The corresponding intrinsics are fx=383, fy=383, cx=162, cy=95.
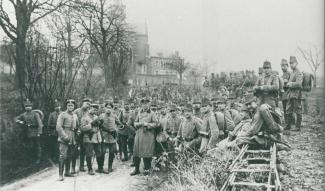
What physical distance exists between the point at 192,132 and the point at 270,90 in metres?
2.11

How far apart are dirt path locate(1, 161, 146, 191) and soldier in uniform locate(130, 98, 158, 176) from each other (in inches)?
21.9

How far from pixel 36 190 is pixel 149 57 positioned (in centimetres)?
7094

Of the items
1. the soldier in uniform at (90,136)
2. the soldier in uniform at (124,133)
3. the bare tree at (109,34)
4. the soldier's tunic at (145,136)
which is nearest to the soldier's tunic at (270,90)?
the soldier's tunic at (145,136)

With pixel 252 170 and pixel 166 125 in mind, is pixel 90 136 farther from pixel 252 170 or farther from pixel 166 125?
pixel 252 170

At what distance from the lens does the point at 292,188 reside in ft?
21.6

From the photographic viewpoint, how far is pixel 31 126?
38.5ft

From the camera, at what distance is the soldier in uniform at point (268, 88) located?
8.87 meters

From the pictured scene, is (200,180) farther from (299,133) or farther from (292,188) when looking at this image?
(299,133)

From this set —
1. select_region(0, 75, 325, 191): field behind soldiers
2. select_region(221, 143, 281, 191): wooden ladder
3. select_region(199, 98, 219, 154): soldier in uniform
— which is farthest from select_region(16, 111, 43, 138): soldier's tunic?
select_region(221, 143, 281, 191): wooden ladder

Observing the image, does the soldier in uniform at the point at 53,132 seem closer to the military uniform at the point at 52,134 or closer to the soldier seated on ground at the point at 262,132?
the military uniform at the point at 52,134

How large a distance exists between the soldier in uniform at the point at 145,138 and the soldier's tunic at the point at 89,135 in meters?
1.05

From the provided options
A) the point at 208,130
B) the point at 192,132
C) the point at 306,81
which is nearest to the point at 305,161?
the point at 208,130

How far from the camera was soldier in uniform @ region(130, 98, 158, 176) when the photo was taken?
10.1 meters

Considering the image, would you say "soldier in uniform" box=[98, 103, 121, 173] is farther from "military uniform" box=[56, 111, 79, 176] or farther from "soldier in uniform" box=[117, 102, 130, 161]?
"soldier in uniform" box=[117, 102, 130, 161]
